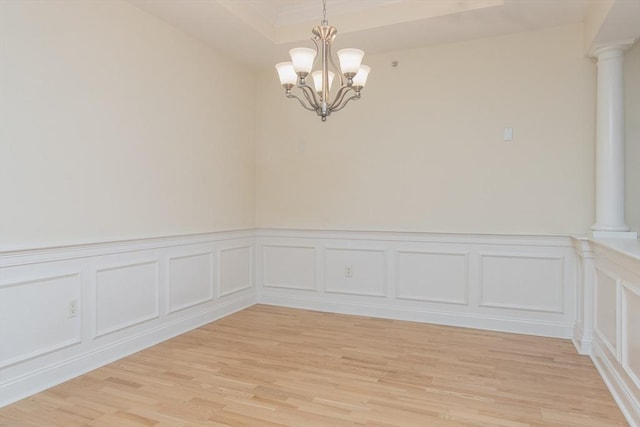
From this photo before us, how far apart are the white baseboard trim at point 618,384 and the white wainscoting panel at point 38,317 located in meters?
3.47

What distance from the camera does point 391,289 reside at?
448 centimetres

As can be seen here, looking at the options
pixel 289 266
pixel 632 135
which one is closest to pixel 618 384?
pixel 632 135

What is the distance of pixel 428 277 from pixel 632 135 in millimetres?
2137

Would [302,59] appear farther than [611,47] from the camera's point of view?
No

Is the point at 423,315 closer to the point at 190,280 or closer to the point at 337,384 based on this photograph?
the point at 337,384

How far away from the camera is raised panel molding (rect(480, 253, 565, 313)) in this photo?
3854 mm

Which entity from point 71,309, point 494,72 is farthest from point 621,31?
point 71,309

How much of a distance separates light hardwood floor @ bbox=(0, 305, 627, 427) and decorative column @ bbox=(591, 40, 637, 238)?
3.59 feet

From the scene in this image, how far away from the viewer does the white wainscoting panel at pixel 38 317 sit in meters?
2.59

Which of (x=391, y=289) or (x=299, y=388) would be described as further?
(x=391, y=289)

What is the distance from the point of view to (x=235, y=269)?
15.5 ft

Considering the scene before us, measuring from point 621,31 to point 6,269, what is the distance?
4497 mm

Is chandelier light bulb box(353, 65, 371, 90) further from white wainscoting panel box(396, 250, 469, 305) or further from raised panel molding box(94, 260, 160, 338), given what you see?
raised panel molding box(94, 260, 160, 338)

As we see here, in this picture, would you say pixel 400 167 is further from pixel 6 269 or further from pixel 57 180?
pixel 6 269
